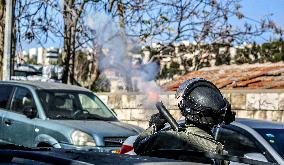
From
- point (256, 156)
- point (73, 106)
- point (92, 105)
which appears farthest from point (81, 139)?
point (256, 156)

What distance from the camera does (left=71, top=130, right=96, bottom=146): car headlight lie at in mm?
9438

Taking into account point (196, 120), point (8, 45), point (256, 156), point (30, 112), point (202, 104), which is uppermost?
point (8, 45)

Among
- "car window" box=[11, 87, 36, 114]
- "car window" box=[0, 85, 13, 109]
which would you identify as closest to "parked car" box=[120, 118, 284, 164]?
"car window" box=[11, 87, 36, 114]

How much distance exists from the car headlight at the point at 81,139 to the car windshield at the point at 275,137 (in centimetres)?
327

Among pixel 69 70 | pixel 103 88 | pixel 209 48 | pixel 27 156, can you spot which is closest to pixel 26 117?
pixel 27 156

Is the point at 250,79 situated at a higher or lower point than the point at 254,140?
higher

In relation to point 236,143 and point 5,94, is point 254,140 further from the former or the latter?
point 5,94

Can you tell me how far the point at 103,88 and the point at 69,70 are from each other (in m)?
3.68

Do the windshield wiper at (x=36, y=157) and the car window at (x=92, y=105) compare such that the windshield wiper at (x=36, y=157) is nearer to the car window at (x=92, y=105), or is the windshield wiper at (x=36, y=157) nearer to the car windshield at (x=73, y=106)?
the car windshield at (x=73, y=106)

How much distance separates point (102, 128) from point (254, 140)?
11.8 ft

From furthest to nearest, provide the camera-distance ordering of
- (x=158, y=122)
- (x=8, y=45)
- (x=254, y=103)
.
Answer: (x=8, y=45) < (x=254, y=103) < (x=158, y=122)

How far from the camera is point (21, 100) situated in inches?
430

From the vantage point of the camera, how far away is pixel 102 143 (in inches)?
374

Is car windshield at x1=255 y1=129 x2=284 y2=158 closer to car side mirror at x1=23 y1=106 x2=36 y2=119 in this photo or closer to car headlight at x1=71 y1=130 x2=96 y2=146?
car headlight at x1=71 y1=130 x2=96 y2=146
